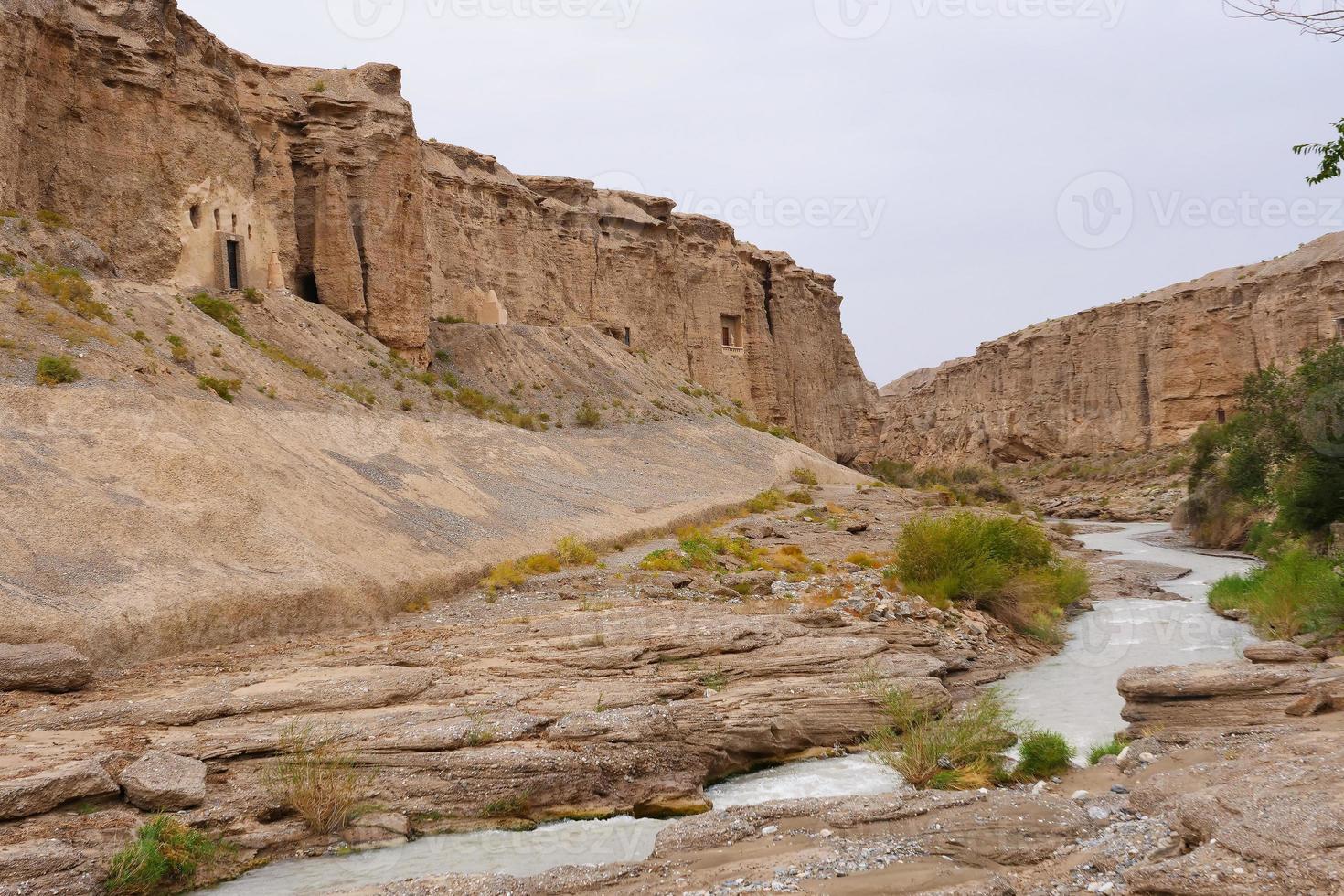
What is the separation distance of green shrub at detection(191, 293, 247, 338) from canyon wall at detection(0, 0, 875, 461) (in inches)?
50.8

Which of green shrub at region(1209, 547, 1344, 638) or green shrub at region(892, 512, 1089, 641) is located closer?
green shrub at region(1209, 547, 1344, 638)

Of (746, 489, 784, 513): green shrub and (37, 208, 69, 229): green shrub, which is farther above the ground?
(37, 208, 69, 229): green shrub

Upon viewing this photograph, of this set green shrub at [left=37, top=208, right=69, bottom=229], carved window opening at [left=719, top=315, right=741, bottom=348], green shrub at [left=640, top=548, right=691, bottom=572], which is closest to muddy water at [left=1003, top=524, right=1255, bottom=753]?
green shrub at [left=640, top=548, right=691, bottom=572]

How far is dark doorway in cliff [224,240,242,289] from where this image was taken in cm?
3183

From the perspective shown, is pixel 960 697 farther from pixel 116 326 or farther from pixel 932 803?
pixel 116 326

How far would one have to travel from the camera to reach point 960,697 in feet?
52.3

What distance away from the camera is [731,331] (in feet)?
207

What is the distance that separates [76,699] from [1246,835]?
471 inches

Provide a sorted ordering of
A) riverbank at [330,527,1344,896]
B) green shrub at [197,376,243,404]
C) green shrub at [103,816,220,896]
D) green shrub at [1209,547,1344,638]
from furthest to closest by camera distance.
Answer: green shrub at [197,376,243,404], green shrub at [1209,547,1344,638], green shrub at [103,816,220,896], riverbank at [330,527,1344,896]

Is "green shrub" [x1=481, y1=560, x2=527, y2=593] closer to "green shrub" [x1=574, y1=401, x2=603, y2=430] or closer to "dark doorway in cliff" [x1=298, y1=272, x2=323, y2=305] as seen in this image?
"green shrub" [x1=574, y1=401, x2=603, y2=430]

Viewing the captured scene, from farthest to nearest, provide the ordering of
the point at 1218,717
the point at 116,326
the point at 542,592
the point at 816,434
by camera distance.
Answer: the point at 816,434, the point at 116,326, the point at 542,592, the point at 1218,717

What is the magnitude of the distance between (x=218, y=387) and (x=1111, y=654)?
1954 centimetres

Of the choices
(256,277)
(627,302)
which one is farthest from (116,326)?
(627,302)

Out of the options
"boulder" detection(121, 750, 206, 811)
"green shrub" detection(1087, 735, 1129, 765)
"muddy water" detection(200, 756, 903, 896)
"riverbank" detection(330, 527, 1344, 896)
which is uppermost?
"boulder" detection(121, 750, 206, 811)
